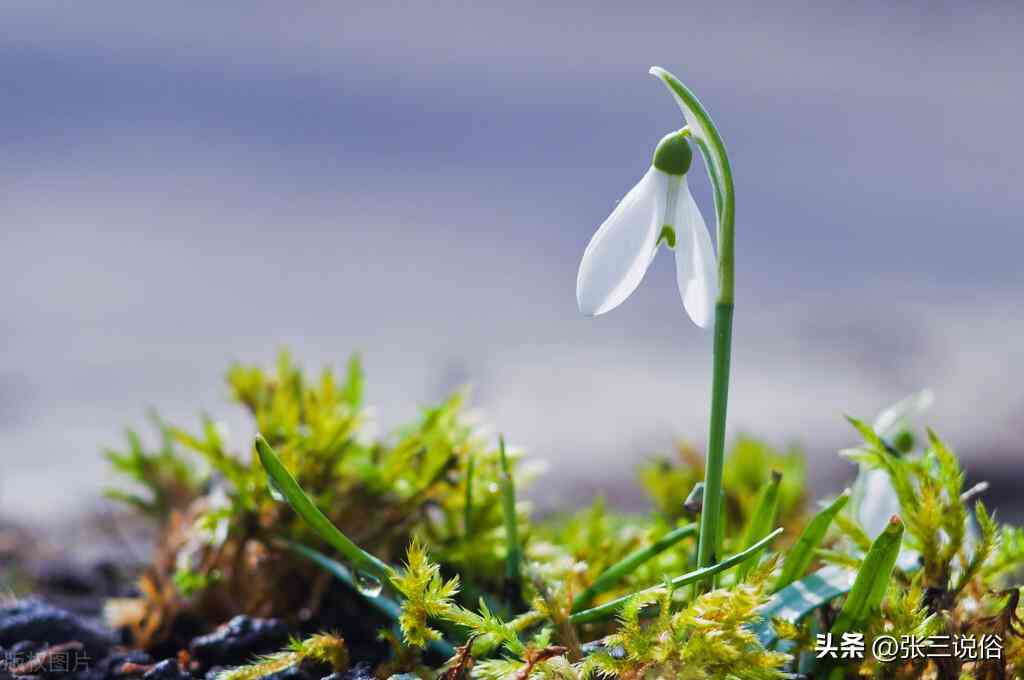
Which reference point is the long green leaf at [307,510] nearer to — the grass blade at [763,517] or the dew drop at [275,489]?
the dew drop at [275,489]

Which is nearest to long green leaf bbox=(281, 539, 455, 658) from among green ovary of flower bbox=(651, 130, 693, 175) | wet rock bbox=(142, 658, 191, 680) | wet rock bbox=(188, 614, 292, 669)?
wet rock bbox=(188, 614, 292, 669)

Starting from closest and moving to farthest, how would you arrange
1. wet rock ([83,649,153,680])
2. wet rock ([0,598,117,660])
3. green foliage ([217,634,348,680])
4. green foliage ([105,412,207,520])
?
green foliage ([217,634,348,680]), wet rock ([83,649,153,680]), wet rock ([0,598,117,660]), green foliage ([105,412,207,520])

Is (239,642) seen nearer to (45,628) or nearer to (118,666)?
(118,666)

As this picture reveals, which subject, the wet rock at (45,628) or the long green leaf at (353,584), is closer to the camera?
the long green leaf at (353,584)

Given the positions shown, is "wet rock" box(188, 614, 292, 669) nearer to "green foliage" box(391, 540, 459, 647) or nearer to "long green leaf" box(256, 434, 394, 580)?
"long green leaf" box(256, 434, 394, 580)

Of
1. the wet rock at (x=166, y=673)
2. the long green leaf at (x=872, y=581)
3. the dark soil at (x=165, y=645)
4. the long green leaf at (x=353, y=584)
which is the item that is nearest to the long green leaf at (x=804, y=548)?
the long green leaf at (x=872, y=581)

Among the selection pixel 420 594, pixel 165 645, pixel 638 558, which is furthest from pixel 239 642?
pixel 638 558
